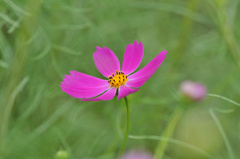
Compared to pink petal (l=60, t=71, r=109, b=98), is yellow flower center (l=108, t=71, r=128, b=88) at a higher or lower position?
higher

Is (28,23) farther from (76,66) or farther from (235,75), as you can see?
(235,75)

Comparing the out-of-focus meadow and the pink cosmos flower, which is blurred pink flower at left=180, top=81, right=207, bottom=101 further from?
the pink cosmos flower

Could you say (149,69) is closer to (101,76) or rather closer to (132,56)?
(132,56)

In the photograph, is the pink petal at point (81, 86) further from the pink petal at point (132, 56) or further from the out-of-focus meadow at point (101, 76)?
the out-of-focus meadow at point (101, 76)

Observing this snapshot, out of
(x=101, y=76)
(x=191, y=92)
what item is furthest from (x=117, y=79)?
(x=101, y=76)

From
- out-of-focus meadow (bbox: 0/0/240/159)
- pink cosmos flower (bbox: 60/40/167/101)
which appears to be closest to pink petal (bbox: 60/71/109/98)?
pink cosmos flower (bbox: 60/40/167/101)

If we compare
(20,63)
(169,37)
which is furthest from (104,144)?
(169,37)

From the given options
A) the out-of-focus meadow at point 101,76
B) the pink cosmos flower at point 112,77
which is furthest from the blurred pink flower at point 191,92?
the pink cosmos flower at point 112,77
